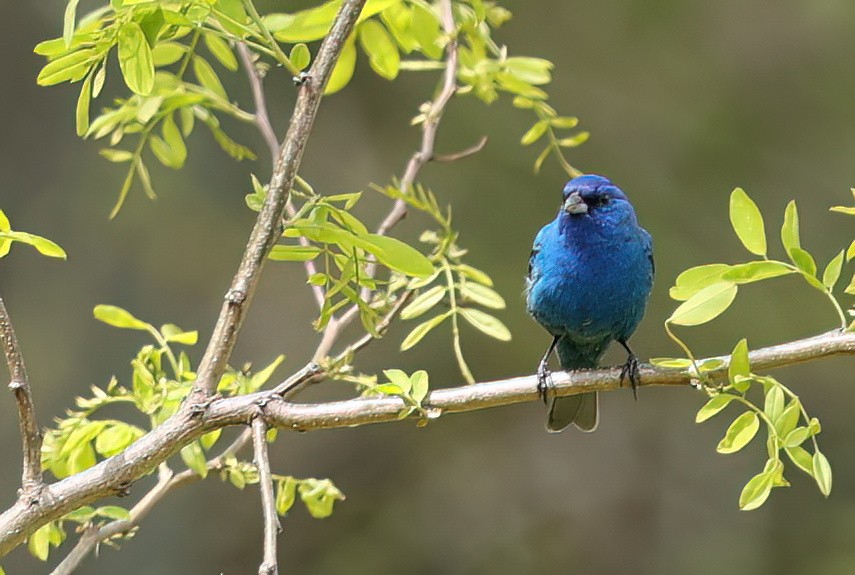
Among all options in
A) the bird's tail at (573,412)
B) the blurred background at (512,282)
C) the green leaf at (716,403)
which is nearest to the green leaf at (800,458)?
the green leaf at (716,403)

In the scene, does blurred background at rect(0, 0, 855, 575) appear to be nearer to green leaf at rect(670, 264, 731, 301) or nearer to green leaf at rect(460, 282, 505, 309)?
green leaf at rect(460, 282, 505, 309)

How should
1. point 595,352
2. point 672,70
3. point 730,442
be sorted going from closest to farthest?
point 730,442 → point 595,352 → point 672,70

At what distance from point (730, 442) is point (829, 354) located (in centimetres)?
26

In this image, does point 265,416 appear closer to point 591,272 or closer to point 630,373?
point 630,373

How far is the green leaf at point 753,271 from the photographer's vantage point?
1.97 metres

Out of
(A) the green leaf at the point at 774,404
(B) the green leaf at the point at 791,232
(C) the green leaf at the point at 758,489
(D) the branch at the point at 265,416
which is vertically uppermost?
(B) the green leaf at the point at 791,232

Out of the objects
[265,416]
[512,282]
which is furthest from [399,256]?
[512,282]

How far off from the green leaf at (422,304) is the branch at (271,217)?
60 centimetres

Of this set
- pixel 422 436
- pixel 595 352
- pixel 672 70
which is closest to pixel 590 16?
pixel 672 70

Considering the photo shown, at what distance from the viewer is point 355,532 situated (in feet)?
24.2

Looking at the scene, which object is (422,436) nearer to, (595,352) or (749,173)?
(749,173)

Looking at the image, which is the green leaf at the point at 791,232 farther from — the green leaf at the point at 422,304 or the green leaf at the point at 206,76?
the green leaf at the point at 206,76

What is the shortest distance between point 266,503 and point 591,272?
1.98 meters

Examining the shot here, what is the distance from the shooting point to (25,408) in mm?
1880
